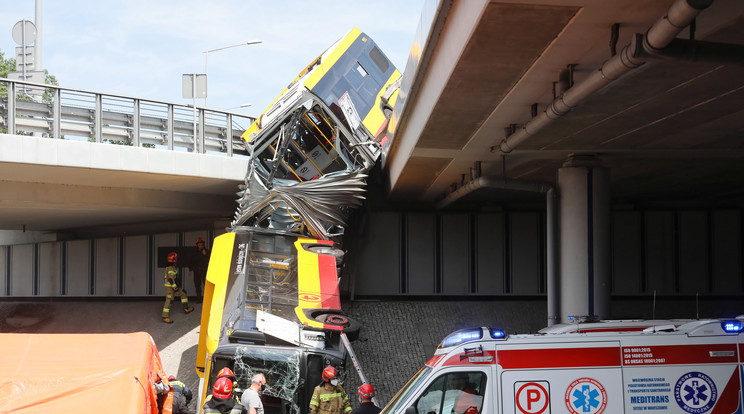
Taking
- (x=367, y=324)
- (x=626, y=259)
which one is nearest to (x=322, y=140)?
(x=367, y=324)

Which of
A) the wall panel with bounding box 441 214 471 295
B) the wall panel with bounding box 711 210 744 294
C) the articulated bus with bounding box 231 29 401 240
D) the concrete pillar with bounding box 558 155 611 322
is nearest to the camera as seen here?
the concrete pillar with bounding box 558 155 611 322

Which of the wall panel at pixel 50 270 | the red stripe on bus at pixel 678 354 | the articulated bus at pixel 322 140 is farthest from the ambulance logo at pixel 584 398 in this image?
the wall panel at pixel 50 270

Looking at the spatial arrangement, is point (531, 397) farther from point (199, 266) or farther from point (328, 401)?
point (199, 266)

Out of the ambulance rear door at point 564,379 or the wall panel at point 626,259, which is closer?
the ambulance rear door at point 564,379

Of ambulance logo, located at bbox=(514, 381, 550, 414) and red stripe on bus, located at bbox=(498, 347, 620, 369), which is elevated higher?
red stripe on bus, located at bbox=(498, 347, 620, 369)

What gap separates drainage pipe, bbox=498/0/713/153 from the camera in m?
5.98

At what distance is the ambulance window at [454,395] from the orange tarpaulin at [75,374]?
439 cm

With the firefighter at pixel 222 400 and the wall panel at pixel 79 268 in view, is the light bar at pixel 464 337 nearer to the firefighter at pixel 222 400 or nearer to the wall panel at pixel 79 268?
the firefighter at pixel 222 400

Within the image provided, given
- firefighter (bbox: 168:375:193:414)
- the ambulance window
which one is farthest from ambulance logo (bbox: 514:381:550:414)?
firefighter (bbox: 168:375:193:414)

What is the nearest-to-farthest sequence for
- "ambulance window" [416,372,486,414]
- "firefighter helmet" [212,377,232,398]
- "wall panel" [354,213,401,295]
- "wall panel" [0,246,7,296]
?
"ambulance window" [416,372,486,414], "firefighter helmet" [212,377,232,398], "wall panel" [354,213,401,295], "wall panel" [0,246,7,296]

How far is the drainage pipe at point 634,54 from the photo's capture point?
598 cm

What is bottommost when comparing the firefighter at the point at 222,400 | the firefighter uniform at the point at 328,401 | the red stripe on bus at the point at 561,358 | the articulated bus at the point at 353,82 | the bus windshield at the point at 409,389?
the firefighter uniform at the point at 328,401

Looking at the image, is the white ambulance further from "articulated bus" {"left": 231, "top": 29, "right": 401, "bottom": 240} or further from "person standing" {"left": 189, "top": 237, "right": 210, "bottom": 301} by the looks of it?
"person standing" {"left": 189, "top": 237, "right": 210, "bottom": 301}

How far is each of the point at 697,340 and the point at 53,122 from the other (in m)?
14.7
